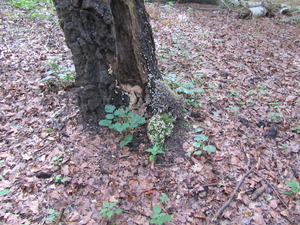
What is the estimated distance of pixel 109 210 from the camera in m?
1.97

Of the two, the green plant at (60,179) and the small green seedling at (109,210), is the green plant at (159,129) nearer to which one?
the small green seedling at (109,210)

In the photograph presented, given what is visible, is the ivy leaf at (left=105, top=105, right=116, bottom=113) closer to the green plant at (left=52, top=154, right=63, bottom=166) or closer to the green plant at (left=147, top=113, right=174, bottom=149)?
the green plant at (left=147, top=113, right=174, bottom=149)

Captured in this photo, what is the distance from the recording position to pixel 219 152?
2678 mm

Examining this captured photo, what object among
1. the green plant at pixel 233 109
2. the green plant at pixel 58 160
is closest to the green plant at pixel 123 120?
the green plant at pixel 58 160

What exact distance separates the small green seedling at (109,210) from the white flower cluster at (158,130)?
93 centimetres

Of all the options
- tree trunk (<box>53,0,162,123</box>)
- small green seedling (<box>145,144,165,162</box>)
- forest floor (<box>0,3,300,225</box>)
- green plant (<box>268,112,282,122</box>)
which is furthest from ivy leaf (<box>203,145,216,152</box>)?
green plant (<box>268,112,282,122</box>)

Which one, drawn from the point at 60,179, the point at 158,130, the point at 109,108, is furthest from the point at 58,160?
the point at 158,130

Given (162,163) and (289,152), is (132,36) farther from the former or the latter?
(289,152)

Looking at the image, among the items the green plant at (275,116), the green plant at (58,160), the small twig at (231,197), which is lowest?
the small twig at (231,197)

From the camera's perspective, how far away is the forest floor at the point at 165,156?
6.84 feet

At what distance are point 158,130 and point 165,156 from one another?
333mm

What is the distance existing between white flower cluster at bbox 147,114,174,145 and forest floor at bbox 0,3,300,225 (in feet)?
0.40

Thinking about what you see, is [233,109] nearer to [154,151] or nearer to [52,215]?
[154,151]

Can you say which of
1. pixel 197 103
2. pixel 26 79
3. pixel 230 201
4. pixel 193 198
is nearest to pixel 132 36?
pixel 197 103
